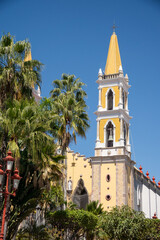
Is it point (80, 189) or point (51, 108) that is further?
point (80, 189)

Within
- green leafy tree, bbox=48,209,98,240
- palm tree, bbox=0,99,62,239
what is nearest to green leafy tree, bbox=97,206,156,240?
green leafy tree, bbox=48,209,98,240

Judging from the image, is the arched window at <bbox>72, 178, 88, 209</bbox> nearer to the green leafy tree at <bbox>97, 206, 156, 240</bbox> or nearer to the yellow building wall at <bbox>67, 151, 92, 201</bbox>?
the yellow building wall at <bbox>67, 151, 92, 201</bbox>

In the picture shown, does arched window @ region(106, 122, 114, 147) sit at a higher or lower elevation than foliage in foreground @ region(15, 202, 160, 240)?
higher

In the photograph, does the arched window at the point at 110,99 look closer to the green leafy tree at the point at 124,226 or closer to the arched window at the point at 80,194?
the arched window at the point at 80,194

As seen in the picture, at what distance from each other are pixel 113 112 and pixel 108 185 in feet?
28.1

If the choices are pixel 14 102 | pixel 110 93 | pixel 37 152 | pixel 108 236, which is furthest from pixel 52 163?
pixel 110 93

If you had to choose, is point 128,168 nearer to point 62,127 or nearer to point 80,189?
point 80,189

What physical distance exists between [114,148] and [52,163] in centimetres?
2355

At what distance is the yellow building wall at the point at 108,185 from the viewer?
43.6 metres

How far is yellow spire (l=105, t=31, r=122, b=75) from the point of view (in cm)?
5047

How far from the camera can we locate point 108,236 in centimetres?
3066

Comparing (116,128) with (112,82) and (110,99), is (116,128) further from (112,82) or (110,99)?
(112,82)

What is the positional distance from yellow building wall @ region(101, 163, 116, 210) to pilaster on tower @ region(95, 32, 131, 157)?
160cm

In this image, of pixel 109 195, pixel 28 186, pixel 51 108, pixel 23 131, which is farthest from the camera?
pixel 109 195
